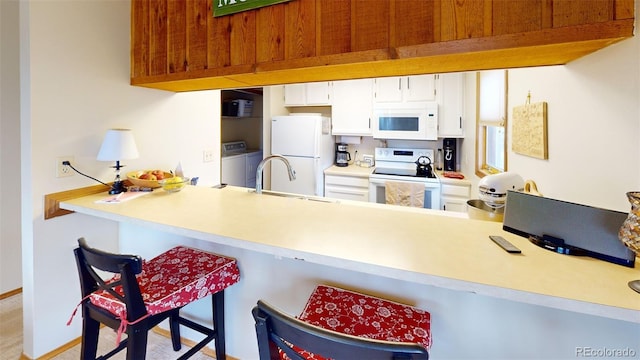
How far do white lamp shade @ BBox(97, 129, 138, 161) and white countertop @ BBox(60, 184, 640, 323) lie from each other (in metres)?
0.26

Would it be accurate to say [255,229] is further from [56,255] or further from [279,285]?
[56,255]

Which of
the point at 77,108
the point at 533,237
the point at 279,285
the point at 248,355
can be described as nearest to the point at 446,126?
the point at 533,237

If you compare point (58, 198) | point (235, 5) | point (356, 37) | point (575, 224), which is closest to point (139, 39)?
point (235, 5)

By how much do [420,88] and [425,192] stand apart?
125 centimetres

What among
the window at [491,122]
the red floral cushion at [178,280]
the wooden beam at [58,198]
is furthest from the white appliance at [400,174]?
the wooden beam at [58,198]

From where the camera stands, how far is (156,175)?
1958 mm

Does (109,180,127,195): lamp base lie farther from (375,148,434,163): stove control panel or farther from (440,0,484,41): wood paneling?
(375,148,434,163): stove control panel

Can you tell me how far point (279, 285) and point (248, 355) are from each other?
0.49 m

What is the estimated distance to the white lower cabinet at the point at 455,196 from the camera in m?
3.09

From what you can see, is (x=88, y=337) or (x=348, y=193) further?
(x=348, y=193)

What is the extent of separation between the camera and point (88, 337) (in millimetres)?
1285

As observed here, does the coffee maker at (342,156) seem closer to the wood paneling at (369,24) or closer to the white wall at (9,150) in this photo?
the wood paneling at (369,24)

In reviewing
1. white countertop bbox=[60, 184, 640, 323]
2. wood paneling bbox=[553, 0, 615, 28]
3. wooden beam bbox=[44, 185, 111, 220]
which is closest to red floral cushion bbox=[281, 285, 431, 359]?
white countertop bbox=[60, 184, 640, 323]

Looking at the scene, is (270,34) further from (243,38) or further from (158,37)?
(158,37)
